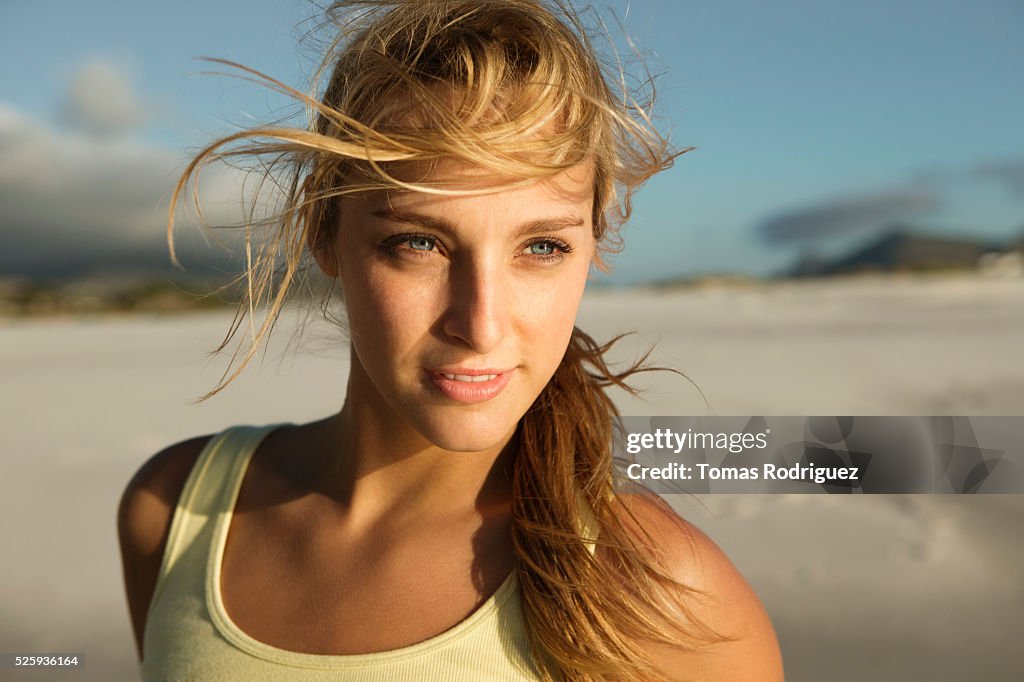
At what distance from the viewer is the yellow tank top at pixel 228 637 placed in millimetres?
1474

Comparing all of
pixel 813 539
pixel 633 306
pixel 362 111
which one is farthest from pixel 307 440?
pixel 633 306

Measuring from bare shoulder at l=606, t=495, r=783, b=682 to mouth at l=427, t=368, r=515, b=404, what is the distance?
36 cm

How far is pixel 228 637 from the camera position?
161cm

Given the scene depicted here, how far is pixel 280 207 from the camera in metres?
1.74

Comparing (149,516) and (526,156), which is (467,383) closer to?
(526,156)

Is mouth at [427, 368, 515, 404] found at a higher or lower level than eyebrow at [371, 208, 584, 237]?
lower

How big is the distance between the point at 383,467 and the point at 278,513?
0.26 m

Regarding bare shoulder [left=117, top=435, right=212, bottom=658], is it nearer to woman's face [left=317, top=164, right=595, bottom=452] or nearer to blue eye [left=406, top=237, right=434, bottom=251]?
woman's face [left=317, top=164, right=595, bottom=452]

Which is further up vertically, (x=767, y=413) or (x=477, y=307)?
(x=767, y=413)

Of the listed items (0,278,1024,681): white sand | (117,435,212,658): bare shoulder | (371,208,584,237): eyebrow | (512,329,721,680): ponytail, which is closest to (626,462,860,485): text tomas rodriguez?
(0,278,1024,681): white sand

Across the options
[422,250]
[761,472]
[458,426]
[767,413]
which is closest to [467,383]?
[458,426]

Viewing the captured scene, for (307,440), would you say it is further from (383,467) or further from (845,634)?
(845,634)

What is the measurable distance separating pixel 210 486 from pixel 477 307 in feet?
2.90

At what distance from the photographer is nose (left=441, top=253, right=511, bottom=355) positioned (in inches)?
53.0
